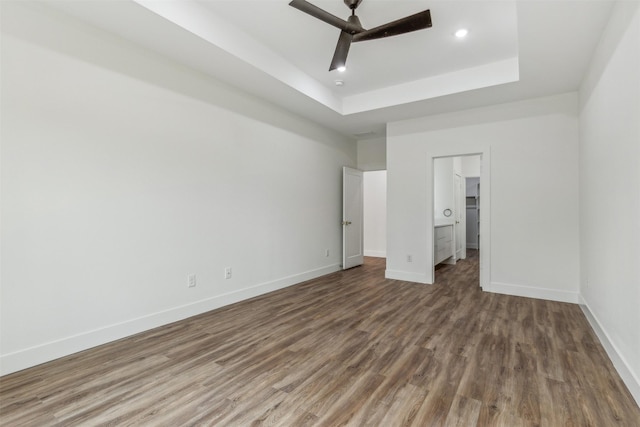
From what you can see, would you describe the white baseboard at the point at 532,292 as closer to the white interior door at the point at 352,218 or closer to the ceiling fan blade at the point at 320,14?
the white interior door at the point at 352,218

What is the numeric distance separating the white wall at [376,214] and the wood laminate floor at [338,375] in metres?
4.47

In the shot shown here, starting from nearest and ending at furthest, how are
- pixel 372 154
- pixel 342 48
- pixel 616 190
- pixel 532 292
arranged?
pixel 616 190
pixel 342 48
pixel 532 292
pixel 372 154

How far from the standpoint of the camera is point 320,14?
247 cm

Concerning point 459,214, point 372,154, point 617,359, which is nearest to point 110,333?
point 617,359

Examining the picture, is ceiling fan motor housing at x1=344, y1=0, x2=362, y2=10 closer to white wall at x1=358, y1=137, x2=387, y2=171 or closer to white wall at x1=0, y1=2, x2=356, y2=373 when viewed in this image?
white wall at x1=0, y1=2, x2=356, y2=373

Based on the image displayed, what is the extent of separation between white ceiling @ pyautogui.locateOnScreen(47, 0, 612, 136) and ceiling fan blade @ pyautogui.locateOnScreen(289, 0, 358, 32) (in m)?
0.29

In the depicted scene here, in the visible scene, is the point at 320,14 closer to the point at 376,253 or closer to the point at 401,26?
the point at 401,26

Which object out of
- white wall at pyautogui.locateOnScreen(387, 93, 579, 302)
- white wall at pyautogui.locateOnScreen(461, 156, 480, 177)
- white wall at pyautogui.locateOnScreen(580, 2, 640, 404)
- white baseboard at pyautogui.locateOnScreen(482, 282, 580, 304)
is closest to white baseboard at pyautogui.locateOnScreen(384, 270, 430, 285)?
white wall at pyautogui.locateOnScreen(387, 93, 579, 302)

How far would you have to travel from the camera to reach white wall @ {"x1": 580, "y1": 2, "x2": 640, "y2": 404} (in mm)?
1882

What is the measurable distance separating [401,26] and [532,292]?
3848 mm

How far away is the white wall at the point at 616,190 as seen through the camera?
74.1 inches

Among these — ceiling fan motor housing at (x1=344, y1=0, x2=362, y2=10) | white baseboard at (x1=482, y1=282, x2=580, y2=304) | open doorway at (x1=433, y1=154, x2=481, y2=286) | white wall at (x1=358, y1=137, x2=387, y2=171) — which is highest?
ceiling fan motor housing at (x1=344, y1=0, x2=362, y2=10)

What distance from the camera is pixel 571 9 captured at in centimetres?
233

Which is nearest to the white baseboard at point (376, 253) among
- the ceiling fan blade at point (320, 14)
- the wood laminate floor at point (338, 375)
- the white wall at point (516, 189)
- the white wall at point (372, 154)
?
the white wall at point (372, 154)
